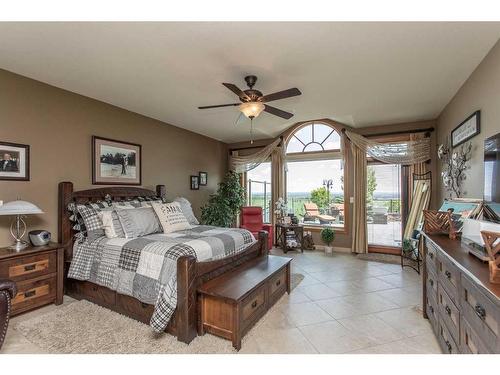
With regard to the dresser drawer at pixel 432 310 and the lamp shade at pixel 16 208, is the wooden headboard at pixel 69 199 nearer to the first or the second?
the lamp shade at pixel 16 208

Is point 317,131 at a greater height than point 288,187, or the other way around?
point 317,131

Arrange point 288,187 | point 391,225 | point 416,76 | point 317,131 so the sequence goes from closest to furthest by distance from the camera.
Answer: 1. point 416,76
2. point 391,225
3. point 317,131
4. point 288,187

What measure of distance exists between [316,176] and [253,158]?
153 cm

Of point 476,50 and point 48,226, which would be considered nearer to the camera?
point 476,50

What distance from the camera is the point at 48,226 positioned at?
3084 mm

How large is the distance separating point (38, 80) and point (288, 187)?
4702 mm

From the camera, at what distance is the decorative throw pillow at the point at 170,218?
10.9 ft

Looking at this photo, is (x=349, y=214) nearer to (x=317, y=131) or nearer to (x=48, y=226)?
(x=317, y=131)

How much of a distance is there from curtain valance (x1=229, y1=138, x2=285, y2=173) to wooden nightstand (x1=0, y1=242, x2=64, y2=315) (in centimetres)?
405

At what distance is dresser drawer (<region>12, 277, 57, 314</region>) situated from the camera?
8.26 ft

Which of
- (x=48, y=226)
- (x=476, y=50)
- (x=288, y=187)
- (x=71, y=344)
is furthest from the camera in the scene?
(x=288, y=187)

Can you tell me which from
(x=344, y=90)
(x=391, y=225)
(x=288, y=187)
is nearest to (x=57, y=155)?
(x=344, y=90)

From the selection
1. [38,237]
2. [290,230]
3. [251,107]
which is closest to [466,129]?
[251,107]

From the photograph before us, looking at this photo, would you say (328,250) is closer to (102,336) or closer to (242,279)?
(242,279)
